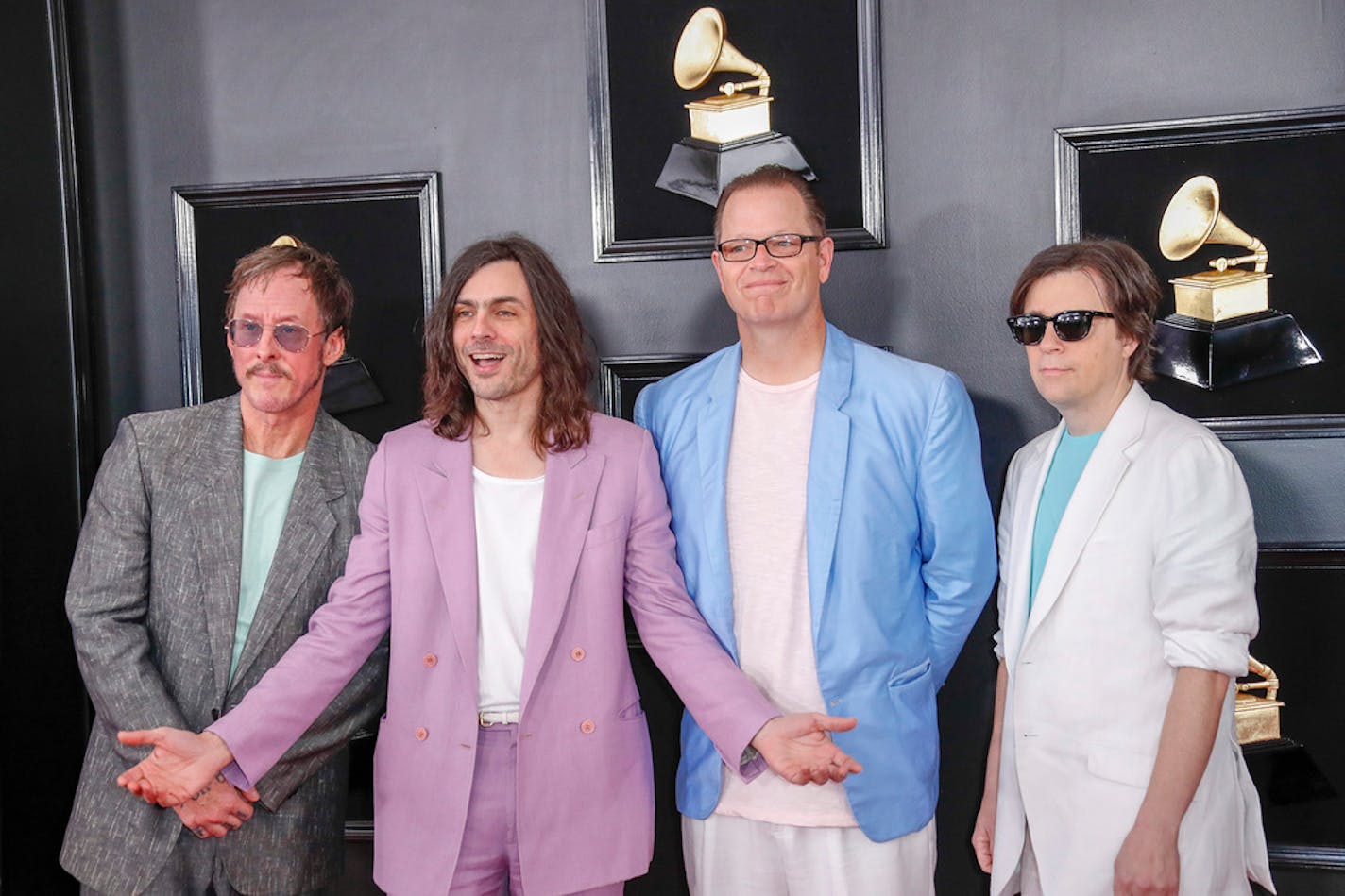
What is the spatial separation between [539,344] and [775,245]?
23.8 inches

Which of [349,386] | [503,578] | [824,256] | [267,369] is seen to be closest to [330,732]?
[503,578]

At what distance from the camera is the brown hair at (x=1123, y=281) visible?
103 inches

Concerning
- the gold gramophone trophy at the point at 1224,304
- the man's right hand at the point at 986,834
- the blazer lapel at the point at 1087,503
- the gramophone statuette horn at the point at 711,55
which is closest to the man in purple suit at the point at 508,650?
the blazer lapel at the point at 1087,503

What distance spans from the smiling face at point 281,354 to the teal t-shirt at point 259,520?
0.45 feet

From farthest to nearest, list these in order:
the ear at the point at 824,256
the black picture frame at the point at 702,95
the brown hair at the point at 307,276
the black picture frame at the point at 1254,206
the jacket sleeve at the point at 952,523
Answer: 1. the black picture frame at the point at 702,95
2. the black picture frame at the point at 1254,206
3. the brown hair at the point at 307,276
4. the ear at the point at 824,256
5. the jacket sleeve at the point at 952,523

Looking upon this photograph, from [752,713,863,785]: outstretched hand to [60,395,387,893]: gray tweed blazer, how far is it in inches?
42.6

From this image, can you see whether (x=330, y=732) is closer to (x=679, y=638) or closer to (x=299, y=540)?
(x=299, y=540)

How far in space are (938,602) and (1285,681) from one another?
1.26 meters

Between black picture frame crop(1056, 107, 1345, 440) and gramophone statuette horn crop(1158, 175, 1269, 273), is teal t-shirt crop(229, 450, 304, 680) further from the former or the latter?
gramophone statuette horn crop(1158, 175, 1269, 273)

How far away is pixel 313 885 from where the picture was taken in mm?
2783

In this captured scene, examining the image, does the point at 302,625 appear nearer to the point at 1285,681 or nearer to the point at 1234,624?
the point at 1234,624

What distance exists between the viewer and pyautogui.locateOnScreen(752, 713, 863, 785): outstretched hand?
2.32 metres

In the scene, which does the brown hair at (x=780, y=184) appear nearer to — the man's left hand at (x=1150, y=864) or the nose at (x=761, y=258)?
the nose at (x=761, y=258)

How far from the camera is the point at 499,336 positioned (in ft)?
8.66
